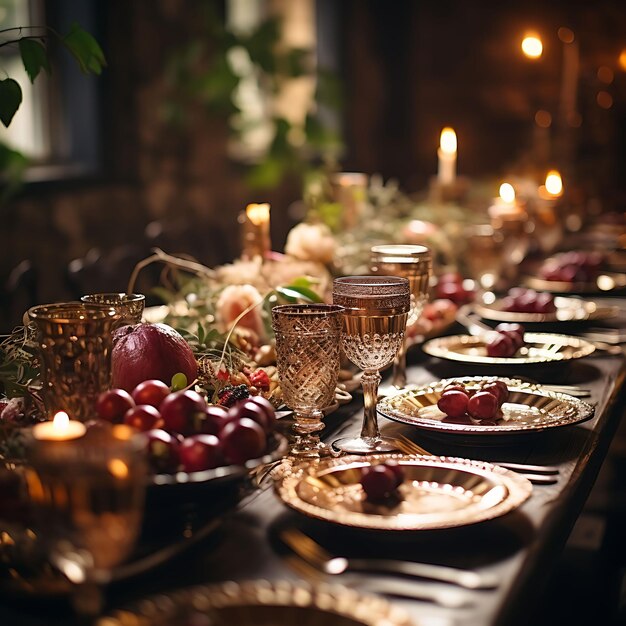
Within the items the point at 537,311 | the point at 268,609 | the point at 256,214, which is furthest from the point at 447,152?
the point at 268,609

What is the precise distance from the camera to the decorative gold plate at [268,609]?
718 millimetres

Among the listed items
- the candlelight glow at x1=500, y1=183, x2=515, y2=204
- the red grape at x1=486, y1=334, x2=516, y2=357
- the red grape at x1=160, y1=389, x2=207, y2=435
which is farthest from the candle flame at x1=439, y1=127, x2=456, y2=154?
the red grape at x1=160, y1=389, x2=207, y2=435

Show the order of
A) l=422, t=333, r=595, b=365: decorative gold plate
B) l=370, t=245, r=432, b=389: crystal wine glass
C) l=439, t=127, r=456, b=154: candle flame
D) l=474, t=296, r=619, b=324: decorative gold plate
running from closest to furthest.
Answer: l=370, t=245, r=432, b=389: crystal wine glass → l=422, t=333, r=595, b=365: decorative gold plate → l=474, t=296, r=619, b=324: decorative gold plate → l=439, t=127, r=456, b=154: candle flame

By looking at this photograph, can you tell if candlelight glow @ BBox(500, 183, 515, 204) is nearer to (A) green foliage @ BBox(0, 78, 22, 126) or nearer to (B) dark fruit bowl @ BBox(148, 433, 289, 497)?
(A) green foliage @ BBox(0, 78, 22, 126)

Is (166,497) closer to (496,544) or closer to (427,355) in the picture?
(496,544)

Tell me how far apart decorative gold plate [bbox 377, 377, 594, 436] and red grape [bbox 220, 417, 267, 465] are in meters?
0.36

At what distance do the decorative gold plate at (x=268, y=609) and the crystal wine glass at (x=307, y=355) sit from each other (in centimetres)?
46

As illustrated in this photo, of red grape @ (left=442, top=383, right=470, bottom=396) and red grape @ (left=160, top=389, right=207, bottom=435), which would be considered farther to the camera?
red grape @ (left=442, top=383, right=470, bottom=396)

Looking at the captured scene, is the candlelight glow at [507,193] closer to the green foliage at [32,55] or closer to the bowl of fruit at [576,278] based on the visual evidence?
the bowl of fruit at [576,278]

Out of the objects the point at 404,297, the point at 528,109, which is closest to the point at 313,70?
the point at 528,109

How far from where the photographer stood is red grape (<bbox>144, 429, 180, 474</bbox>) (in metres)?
0.94

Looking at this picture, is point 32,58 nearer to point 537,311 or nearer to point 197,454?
point 197,454

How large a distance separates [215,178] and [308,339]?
12.2ft

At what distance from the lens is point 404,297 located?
4.06 ft
